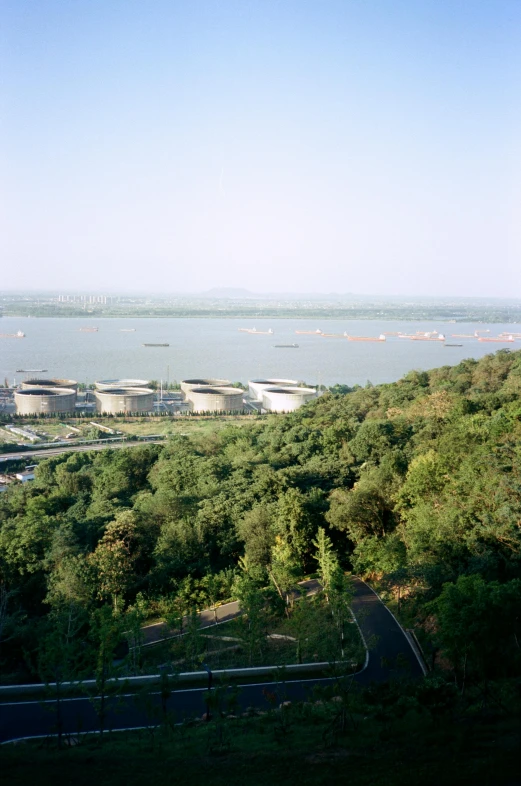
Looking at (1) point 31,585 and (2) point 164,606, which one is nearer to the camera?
(2) point 164,606

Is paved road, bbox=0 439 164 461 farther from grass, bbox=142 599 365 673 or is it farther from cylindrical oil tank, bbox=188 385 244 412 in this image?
grass, bbox=142 599 365 673

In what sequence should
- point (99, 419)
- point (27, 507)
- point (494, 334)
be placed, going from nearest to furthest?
point (27, 507)
point (99, 419)
point (494, 334)

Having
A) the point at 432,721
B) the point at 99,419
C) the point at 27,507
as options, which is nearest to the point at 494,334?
the point at 99,419

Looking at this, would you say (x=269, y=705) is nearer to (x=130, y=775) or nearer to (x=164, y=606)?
(x=130, y=775)

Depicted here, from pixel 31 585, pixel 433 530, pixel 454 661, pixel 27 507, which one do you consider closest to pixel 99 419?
pixel 27 507

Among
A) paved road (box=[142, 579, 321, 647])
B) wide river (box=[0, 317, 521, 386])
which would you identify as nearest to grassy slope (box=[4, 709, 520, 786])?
paved road (box=[142, 579, 321, 647])

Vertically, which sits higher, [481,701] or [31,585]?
[481,701]

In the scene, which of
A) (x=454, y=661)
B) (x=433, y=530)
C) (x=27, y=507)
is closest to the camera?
(x=454, y=661)

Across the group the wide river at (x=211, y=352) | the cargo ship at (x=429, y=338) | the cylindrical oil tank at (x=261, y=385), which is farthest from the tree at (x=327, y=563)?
the cargo ship at (x=429, y=338)
